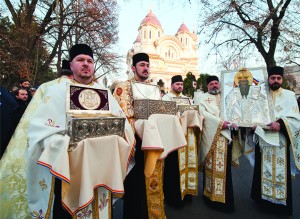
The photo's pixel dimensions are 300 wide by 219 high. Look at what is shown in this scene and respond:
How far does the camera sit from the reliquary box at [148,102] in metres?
2.56

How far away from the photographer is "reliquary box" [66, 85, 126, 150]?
172 cm

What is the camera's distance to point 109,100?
2.24 meters

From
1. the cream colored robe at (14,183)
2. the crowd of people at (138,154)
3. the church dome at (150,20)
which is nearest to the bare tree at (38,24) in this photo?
the crowd of people at (138,154)

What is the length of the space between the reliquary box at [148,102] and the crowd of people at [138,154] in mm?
78

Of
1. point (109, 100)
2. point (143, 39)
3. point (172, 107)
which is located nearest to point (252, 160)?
point (172, 107)

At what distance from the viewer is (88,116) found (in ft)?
6.18

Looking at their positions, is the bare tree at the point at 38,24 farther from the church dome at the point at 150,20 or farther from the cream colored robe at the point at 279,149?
the church dome at the point at 150,20

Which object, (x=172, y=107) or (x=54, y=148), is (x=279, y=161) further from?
(x=54, y=148)

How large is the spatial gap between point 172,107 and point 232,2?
29.0 feet

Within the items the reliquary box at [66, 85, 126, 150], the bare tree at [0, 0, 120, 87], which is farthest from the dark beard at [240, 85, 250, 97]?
the bare tree at [0, 0, 120, 87]

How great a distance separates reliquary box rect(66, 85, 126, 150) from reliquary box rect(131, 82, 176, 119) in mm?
543

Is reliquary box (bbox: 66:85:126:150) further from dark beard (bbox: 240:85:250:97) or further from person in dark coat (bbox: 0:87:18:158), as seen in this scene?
dark beard (bbox: 240:85:250:97)

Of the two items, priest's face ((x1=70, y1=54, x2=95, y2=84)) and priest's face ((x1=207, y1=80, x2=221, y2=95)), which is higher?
priest's face ((x1=70, y1=54, x2=95, y2=84))

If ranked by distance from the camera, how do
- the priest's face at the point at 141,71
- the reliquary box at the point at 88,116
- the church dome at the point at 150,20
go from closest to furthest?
1. the reliquary box at the point at 88,116
2. the priest's face at the point at 141,71
3. the church dome at the point at 150,20
